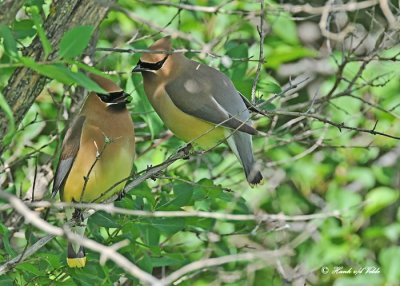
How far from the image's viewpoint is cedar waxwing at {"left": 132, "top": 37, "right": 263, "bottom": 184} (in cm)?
397

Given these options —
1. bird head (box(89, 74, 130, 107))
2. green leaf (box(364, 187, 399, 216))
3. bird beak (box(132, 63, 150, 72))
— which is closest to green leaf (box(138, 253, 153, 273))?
bird head (box(89, 74, 130, 107))

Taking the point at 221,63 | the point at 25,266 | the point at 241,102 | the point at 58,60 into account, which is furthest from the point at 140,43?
the point at 58,60

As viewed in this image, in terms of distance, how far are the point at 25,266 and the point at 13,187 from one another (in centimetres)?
110

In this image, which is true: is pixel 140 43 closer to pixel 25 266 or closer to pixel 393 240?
pixel 25 266

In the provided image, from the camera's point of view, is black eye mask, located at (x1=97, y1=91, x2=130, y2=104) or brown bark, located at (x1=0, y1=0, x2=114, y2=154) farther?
black eye mask, located at (x1=97, y1=91, x2=130, y2=104)

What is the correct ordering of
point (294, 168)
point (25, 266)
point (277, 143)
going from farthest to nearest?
point (294, 168), point (277, 143), point (25, 266)

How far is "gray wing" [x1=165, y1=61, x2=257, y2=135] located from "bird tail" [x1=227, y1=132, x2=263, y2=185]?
0.35 feet

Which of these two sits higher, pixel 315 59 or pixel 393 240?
pixel 315 59

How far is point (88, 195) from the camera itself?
3840 millimetres

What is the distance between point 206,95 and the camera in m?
4.06

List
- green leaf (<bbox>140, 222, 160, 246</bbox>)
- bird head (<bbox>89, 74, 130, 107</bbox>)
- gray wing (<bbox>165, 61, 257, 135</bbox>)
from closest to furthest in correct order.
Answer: green leaf (<bbox>140, 222, 160, 246</bbox>) → bird head (<bbox>89, 74, 130, 107</bbox>) → gray wing (<bbox>165, 61, 257, 135</bbox>)

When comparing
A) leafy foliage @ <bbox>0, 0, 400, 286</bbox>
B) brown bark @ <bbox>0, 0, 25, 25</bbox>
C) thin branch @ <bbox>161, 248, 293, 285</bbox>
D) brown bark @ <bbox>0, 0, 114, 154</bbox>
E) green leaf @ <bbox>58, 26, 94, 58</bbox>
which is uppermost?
brown bark @ <bbox>0, 0, 25, 25</bbox>

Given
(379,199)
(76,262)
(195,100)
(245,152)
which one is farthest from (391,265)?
(76,262)

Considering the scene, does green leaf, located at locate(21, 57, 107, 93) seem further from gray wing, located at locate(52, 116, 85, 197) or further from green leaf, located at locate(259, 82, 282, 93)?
green leaf, located at locate(259, 82, 282, 93)
